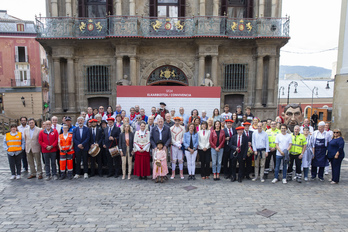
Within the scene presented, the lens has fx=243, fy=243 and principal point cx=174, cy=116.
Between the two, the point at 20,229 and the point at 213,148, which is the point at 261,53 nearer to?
the point at 213,148

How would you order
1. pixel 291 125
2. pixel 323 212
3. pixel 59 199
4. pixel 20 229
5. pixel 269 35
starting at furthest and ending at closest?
1. pixel 269 35
2. pixel 291 125
3. pixel 59 199
4. pixel 323 212
5. pixel 20 229

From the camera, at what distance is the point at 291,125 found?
8.52 meters

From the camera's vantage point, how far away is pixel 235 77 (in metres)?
15.9

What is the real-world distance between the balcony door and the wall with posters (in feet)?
25.1

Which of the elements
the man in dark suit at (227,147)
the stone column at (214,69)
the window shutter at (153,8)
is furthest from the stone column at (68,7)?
the man in dark suit at (227,147)

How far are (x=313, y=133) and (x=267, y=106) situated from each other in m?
7.67

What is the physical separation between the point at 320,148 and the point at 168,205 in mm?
5263

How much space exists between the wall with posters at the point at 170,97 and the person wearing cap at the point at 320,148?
4080mm

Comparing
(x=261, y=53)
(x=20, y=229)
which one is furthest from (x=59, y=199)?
(x=261, y=53)

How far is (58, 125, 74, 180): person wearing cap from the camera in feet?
24.9

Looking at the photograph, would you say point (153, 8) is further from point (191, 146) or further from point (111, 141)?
point (191, 146)

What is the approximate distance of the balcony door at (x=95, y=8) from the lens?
15484 millimetres

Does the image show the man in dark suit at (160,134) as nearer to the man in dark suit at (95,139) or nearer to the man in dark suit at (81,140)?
the man in dark suit at (95,139)

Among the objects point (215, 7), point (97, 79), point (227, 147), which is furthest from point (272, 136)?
point (97, 79)
